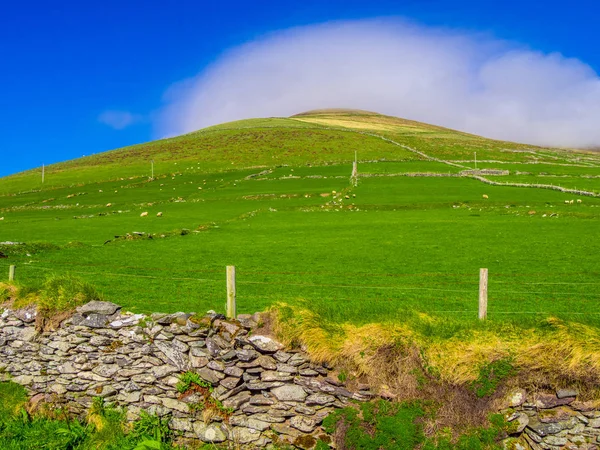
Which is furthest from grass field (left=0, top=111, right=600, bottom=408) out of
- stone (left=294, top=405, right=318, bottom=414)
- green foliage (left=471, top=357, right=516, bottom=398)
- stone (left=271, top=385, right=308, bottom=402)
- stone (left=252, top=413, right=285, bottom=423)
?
stone (left=252, top=413, right=285, bottom=423)

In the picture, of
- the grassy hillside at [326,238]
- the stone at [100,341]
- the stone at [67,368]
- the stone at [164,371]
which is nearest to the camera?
the stone at [164,371]

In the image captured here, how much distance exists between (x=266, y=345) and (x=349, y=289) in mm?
8586

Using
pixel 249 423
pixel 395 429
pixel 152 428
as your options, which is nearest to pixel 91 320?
pixel 152 428

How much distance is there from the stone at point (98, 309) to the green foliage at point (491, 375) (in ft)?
31.7

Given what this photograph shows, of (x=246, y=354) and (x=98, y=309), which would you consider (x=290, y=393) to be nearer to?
(x=246, y=354)

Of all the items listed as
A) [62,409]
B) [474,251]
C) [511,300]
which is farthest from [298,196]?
[62,409]

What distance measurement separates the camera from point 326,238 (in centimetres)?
3419

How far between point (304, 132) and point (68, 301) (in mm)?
141715

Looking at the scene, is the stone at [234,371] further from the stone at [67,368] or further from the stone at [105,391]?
the stone at [67,368]

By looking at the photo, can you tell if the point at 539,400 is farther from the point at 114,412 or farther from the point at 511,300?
the point at 114,412

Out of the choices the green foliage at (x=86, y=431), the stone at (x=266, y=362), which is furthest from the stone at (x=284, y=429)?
the green foliage at (x=86, y=431)

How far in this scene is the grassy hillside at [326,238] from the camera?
17.8 m

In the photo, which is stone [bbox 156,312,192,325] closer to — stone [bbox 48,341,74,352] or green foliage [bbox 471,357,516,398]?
stone [bbox 48,341,74,352]

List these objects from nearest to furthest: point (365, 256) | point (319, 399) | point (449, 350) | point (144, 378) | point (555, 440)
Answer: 1. point (555, 440)
2. point (449, 350)
3. point (319, 399)
4. point (144, 378)
5. point (365, 256)
